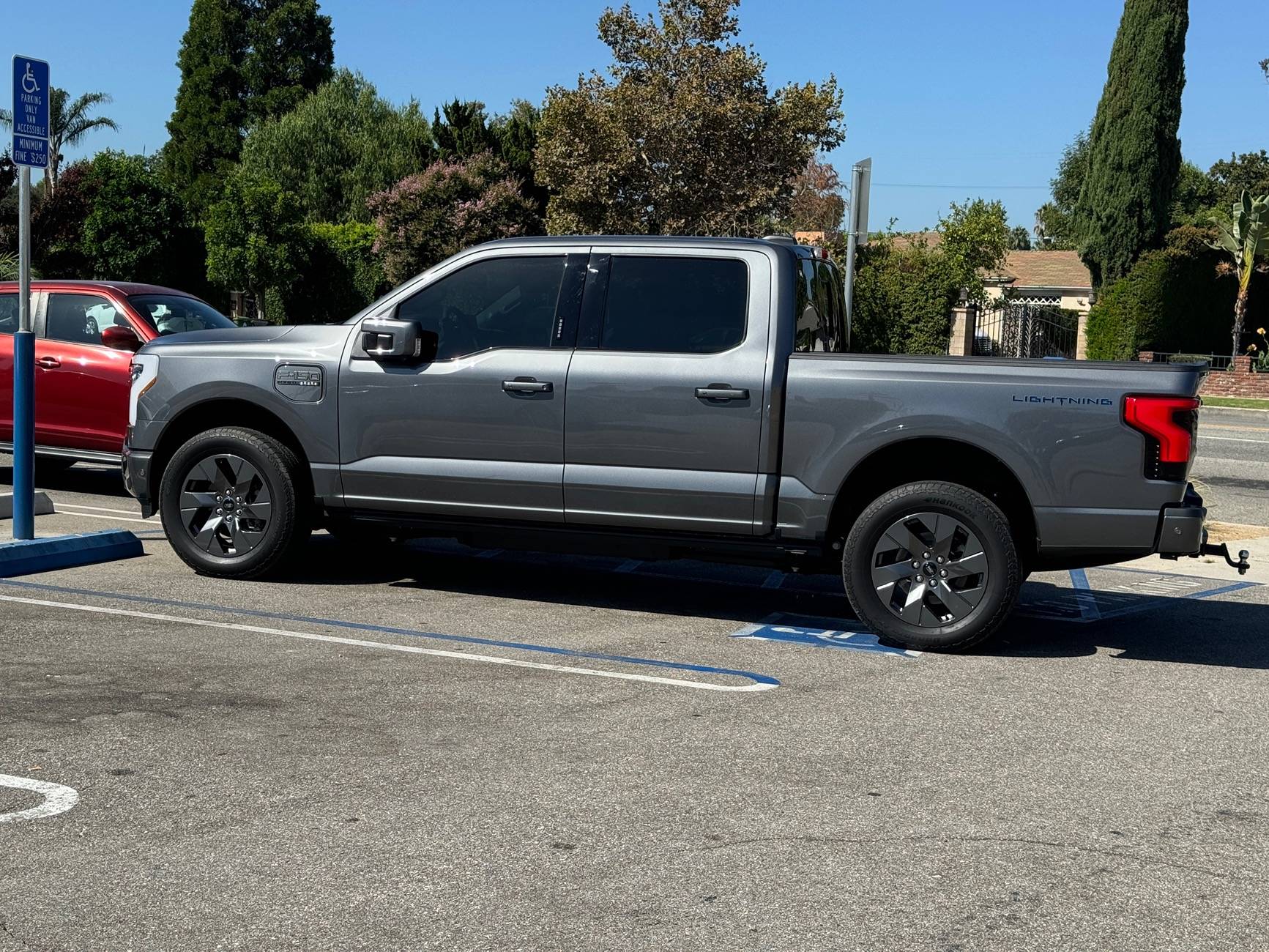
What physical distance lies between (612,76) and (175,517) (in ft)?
86.9

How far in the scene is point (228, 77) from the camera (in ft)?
257

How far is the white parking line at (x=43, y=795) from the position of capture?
435cm

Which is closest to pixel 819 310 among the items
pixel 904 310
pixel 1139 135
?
pixel 904 310

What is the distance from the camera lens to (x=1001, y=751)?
536cm

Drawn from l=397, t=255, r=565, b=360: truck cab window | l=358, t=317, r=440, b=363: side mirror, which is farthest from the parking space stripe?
l=397, t=255, r=565, b=360: truck cab window

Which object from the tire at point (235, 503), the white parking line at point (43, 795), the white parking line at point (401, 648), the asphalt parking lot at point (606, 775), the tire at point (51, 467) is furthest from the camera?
the tire at point (51, 467)

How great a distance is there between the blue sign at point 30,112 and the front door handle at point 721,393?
4161 millimetres

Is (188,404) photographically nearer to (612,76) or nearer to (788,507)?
(788,507)

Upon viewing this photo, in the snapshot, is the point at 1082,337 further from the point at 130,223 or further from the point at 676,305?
the point at 676,305

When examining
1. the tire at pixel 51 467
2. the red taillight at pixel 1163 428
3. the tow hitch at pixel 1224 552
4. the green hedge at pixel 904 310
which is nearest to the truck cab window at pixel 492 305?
the red taillight at pixel 1163 428

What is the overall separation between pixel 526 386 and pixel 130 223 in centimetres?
3642

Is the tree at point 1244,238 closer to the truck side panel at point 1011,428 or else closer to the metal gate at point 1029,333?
the metal gate at point 1029,333

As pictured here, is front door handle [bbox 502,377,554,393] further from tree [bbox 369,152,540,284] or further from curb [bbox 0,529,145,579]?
tree [bbox 369,152,540,284]

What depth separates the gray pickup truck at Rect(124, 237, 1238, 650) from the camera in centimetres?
683
